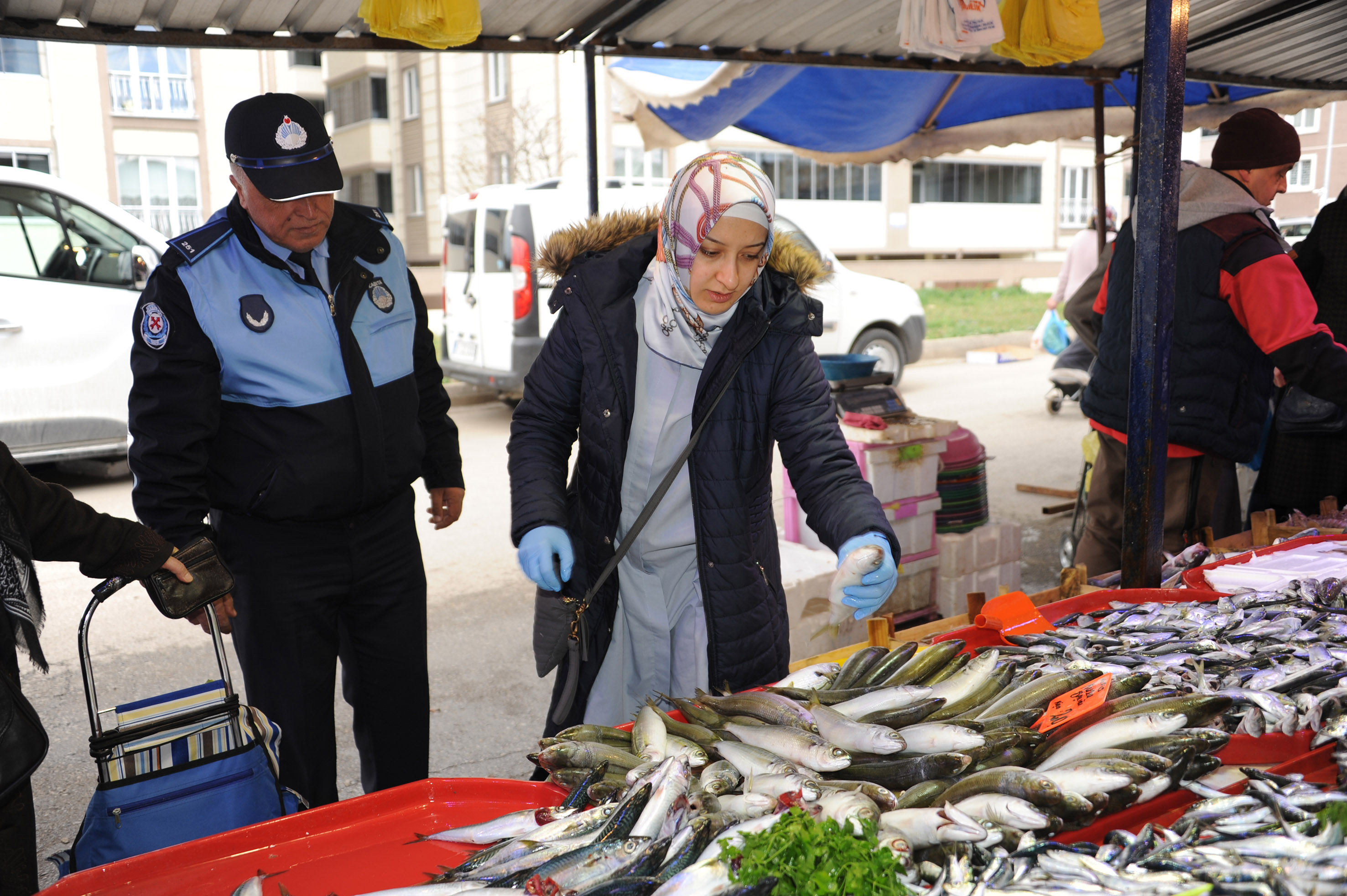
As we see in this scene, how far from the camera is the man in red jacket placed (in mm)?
3432

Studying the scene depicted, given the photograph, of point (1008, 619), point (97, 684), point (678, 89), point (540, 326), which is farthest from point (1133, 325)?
point (540, 326)

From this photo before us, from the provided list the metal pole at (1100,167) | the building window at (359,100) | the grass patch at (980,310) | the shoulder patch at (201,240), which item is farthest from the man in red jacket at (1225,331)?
the building window at (359,100)

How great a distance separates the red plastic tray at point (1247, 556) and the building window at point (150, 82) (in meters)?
26.0

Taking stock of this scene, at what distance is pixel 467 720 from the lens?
4219mm

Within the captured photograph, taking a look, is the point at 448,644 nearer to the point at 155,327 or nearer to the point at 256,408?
the point at 256,408

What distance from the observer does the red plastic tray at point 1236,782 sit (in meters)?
1.68

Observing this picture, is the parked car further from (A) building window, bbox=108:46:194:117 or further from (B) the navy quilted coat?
(A) building window, bbox=108:46:194:117

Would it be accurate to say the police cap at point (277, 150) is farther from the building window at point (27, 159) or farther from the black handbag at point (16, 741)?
the building window at point (27, 159)

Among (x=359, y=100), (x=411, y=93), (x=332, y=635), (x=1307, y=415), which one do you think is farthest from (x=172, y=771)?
(x=359, y=100)

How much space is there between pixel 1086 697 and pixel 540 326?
8535 millimetres

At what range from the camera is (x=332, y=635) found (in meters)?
2.73

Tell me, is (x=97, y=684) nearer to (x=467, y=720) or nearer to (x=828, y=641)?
(x=467, y=720)

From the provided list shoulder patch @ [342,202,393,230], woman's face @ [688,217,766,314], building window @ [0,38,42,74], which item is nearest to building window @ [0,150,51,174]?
building window @ [0,38,42,74]

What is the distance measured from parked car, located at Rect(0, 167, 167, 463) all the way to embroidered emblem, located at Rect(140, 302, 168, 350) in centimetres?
505
